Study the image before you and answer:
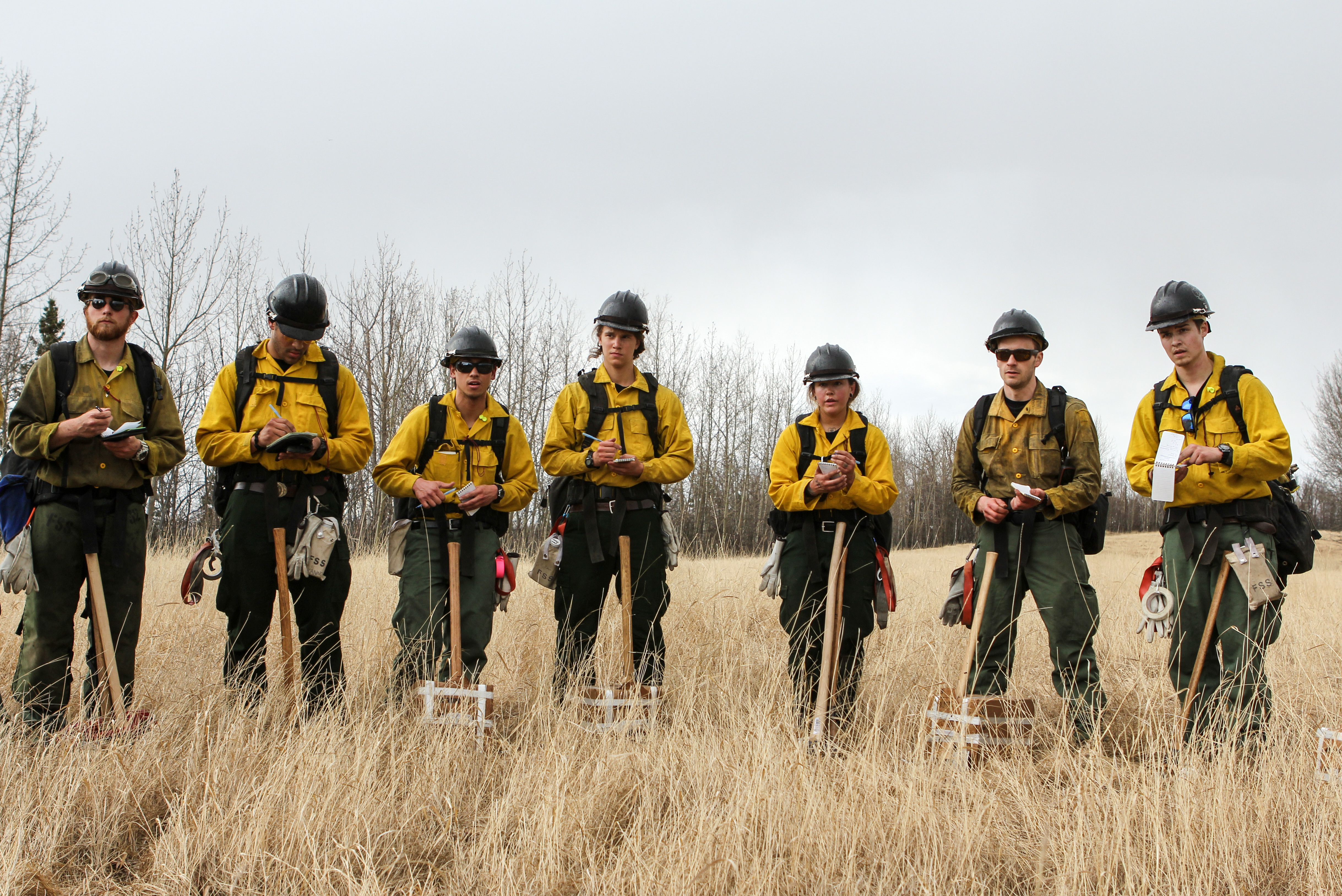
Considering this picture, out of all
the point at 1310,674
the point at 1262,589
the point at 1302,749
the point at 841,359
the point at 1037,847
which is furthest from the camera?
the point at 1310,674

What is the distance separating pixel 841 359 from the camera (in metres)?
5.17

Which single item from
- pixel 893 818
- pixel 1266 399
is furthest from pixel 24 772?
pixel 1266 399

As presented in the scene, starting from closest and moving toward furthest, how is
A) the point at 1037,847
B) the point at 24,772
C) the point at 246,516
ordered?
the point at 1037,847 → the point at 24,772 → the point at 246,516

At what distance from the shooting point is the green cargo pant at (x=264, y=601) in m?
4.73

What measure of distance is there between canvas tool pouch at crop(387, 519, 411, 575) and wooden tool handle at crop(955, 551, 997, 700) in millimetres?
3331

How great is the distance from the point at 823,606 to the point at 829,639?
0.27 meters

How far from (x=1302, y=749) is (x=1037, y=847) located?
1.66 m

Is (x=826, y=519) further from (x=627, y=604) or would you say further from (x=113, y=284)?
(x=113, y=284)

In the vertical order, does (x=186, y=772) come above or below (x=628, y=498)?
below

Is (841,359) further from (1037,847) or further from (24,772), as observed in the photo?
(24,772)

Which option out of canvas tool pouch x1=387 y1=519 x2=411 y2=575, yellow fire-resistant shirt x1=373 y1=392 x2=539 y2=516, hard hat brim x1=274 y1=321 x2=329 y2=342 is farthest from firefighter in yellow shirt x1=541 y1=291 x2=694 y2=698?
hard hat brim x1=274 y1=321 x2=329 y2=342

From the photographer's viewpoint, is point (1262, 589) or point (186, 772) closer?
point (186, 772)

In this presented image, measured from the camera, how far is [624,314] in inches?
210

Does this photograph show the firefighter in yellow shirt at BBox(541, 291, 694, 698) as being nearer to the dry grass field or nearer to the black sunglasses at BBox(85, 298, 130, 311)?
the dry grass field
